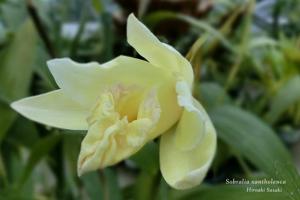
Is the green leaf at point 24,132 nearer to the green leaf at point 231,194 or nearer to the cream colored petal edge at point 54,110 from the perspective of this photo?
the green leaf at point 231,194

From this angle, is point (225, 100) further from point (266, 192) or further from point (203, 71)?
point (266, 192)

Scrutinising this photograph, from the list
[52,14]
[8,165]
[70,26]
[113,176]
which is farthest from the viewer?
[70,26]

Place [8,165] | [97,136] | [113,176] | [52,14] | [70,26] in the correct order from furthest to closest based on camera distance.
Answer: [70,26] → [52,14] → [8,165] → [113,176] → [97,136]

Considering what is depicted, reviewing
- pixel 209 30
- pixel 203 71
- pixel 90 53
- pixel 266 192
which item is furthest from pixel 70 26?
pixel 266 192

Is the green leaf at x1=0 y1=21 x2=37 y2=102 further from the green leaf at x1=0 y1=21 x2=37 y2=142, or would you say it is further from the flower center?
the flower center

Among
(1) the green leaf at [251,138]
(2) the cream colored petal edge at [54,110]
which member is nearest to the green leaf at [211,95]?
(1) the green leaf at [251,138]
